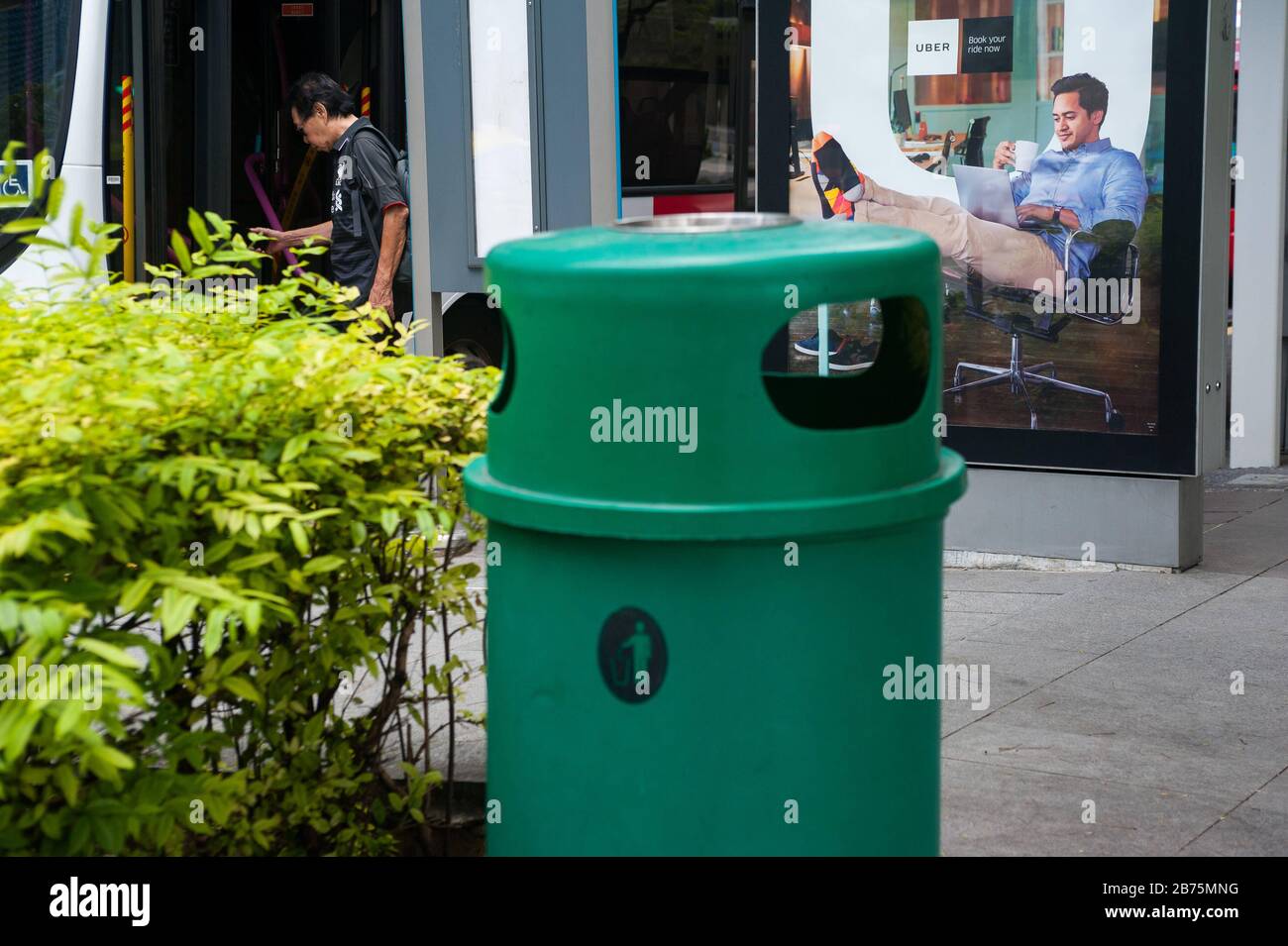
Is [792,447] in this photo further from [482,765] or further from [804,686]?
[482,765]

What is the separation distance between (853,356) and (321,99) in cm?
275

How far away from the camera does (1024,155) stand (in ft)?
22.1

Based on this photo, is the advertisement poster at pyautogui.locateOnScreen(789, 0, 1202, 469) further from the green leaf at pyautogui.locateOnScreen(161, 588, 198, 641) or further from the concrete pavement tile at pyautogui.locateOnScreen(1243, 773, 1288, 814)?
the green leaf at pyautogui.locateOnScreen(161, 588, 198, 641)

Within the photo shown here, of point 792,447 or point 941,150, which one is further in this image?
point 941,150

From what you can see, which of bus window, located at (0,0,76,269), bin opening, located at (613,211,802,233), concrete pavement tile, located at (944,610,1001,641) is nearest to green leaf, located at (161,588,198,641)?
bin opening, located at (613,211,802,233)

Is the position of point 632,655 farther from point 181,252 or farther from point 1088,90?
point 1088,90

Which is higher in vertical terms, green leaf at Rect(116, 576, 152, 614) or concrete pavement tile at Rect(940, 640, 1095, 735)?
green leaf at Rect(116, 576, 152, 614)

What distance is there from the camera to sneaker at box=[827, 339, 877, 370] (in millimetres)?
7324

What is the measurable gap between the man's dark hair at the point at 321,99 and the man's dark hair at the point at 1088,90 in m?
3.27

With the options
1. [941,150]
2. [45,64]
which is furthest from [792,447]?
[45,64]

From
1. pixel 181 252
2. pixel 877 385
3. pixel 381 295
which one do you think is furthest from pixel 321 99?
pixel 877 385

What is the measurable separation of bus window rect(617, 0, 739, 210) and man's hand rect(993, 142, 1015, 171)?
15.1 feet
